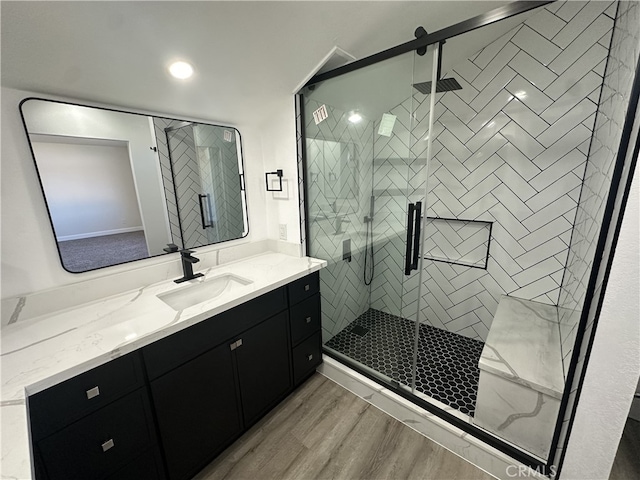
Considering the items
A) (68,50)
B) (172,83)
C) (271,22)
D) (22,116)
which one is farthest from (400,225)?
(22,116)

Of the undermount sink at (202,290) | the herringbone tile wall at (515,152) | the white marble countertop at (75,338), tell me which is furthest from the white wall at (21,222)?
the herringbone tile wall at (515,152)

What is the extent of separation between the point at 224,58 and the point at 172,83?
31 cm

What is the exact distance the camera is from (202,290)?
1.63 m

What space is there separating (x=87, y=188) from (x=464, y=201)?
2538 mm

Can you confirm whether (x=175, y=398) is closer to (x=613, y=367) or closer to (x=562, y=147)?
(x=613, y=367)

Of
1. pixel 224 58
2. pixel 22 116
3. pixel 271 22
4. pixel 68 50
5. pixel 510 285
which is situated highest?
pixel 271 22

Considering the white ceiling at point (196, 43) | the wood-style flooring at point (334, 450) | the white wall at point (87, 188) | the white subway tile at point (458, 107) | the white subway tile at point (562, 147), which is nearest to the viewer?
the white ceiling at point (196, 43)

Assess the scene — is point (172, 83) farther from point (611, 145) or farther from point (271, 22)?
point (611, 145)

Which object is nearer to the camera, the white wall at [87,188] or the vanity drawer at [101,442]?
the vanity drawer at [101,442]

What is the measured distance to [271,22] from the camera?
123cm

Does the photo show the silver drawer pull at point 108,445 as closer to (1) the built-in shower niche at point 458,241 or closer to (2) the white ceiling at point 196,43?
(2) the white ceiling at point 196,43

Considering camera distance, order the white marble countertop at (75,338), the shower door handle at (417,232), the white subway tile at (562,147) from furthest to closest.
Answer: the white subway tile at (562,147) < the shower door handle at (417,232) < the white marble countertop at (75,338)

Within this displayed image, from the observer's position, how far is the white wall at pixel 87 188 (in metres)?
1.21

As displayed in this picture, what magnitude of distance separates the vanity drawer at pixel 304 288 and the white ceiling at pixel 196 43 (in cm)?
123
